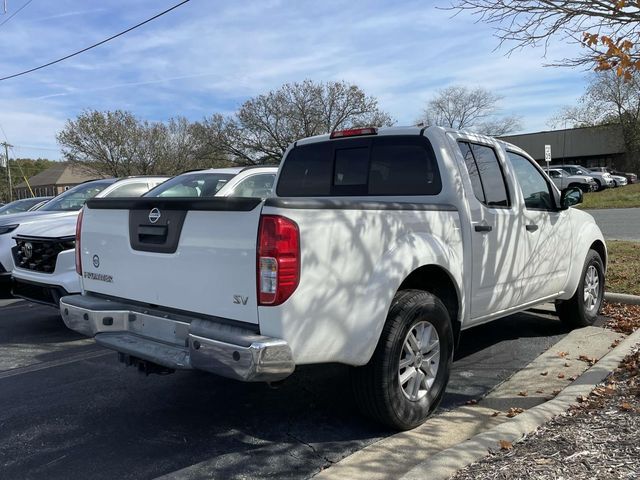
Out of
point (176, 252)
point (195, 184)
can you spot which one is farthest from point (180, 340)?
point (195, 184)

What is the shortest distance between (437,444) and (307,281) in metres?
1.46

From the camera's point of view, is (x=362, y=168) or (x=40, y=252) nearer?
(x=362, y=168)

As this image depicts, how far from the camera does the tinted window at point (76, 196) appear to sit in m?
8.50

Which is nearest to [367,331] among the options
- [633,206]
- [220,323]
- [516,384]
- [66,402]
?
[220,323]

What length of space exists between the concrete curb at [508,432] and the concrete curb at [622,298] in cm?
270

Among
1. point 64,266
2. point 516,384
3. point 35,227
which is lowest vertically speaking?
point 516,384

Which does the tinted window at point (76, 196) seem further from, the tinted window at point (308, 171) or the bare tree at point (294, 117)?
the bare tree at point (294, 117)

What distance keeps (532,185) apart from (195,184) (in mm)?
4043

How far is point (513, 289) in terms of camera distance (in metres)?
4.92

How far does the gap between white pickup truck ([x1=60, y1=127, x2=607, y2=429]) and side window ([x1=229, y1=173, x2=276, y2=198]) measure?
1999mm

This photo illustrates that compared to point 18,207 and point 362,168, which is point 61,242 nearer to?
Answer: point 362,168

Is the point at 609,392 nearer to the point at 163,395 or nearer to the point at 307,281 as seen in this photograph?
the point at 307,281

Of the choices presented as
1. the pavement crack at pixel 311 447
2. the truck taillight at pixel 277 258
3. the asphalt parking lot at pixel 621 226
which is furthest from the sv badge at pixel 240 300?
the asphalt parking lot at pixel 621 226

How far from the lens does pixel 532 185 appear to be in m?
5.45
